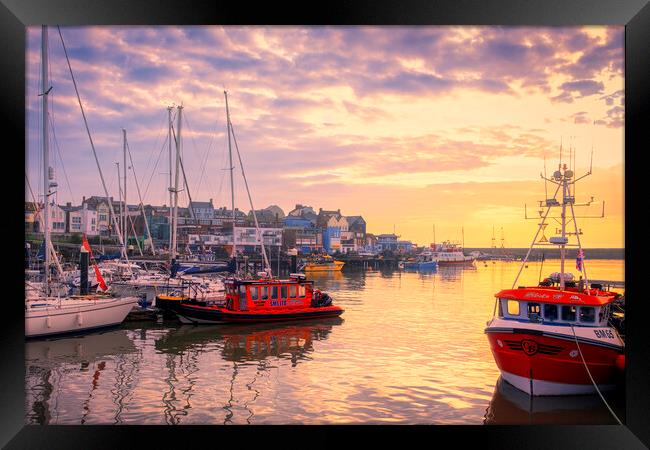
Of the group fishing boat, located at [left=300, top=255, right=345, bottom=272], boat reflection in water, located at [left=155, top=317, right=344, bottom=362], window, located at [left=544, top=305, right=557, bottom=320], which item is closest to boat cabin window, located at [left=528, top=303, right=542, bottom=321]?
window, located at [left=544, top=305, right=557, bottom=320]

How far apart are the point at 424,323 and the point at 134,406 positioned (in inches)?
450

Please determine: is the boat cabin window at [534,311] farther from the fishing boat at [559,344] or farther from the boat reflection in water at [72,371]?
the boat reflection in water at [72,371]

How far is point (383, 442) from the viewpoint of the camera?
6965 millimetres

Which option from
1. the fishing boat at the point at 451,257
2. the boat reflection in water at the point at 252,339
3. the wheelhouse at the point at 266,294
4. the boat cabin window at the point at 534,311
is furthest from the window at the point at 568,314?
the fishing boat at the point at 451,257

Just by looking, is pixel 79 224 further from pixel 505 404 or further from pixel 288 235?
pixel 505 404

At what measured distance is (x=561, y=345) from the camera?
30.1ft

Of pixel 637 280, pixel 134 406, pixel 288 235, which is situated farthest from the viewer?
pixel 288 235

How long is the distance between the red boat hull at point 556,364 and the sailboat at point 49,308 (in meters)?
9.72

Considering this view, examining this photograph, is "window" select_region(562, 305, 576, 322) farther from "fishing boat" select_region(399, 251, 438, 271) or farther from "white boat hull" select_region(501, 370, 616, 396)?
"fishing boat" select_region(399, 251, 438, 271)

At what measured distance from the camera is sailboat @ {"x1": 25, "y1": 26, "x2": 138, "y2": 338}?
526 inches

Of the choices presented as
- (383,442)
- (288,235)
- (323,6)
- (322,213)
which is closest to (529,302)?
(383,442)

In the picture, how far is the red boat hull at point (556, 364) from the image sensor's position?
9219mm

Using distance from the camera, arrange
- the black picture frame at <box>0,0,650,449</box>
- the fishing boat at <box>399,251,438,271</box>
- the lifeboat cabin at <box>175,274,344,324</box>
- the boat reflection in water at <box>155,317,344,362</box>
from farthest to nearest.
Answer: the fishing boat at <box>399,251,438,271</box> → the lifeboat cabin at <box>175,274,344,324</box> → the boat reflection in water at <box>155,317,344,362</box> → the black picture frame at <box>0,0,650,449</box>

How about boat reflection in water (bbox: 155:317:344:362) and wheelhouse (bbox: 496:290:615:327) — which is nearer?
wheelhouse (bbox: 496:290:615:327)
